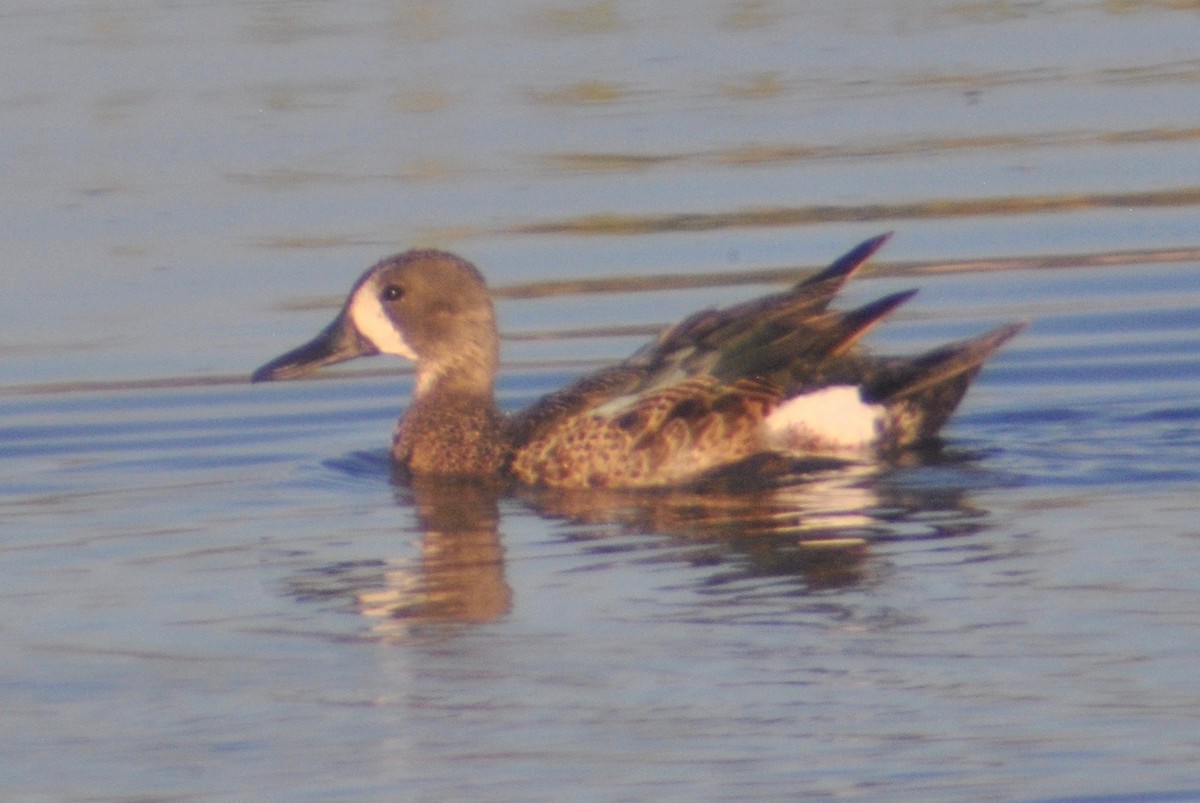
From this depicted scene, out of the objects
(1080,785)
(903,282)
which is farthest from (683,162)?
(1080,785)

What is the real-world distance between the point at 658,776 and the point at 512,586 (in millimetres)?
1578

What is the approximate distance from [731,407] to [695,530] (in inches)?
35.4

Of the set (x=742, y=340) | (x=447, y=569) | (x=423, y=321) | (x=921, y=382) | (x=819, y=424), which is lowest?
(x=447, y=569)

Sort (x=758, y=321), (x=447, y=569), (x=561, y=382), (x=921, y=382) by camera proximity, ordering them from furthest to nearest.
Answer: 1. (x=561, y=382)
2. (x=921, y=382)
3. (x=758, y=321)
4. (x=447, y=569)

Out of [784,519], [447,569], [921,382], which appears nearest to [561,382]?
[921,382]

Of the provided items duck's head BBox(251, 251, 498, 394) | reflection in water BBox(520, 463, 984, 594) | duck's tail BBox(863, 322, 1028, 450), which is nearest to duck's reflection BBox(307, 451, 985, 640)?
reflection in water BBox(520, 463, 984, 594)

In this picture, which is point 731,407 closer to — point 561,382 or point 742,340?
point 742,340

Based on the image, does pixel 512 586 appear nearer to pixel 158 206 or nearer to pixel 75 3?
pixel 158 206

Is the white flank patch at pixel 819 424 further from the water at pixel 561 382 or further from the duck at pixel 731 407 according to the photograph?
the water at pixel 561 382

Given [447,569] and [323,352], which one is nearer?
[447,569]

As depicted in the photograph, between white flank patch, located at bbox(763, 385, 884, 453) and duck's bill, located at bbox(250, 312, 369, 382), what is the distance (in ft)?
4.62

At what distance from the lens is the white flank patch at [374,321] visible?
834cm

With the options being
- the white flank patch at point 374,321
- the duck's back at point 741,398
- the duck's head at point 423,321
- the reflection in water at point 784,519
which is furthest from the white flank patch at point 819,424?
the white flank patch at point 374,321

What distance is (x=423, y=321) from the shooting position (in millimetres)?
8367
